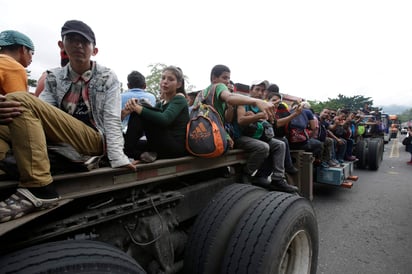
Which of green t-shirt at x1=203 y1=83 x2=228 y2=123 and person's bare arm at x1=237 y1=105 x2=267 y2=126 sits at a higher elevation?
green t-shirt at x1=203 y1=83 x2=228 y2=123

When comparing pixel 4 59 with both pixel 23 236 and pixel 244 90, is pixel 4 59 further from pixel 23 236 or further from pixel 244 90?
pixel 244 90

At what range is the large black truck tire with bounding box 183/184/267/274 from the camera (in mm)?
1728

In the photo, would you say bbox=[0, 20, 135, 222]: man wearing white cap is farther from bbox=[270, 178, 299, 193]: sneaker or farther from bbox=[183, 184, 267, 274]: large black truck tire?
bbox=[270, 178, 299, 193]: sneaker

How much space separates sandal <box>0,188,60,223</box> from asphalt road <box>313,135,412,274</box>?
9.06ft

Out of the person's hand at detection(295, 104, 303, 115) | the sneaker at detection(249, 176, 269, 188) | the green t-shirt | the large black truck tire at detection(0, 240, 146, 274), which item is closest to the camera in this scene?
the large black truck tire at detection(0, 240, 146, 274)

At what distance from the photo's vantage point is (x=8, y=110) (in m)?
1.21

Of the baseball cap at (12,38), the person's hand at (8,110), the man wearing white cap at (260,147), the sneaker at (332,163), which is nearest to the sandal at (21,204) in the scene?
the person's hand at (8,110)

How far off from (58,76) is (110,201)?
107 cm

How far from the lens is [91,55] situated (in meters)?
1.83

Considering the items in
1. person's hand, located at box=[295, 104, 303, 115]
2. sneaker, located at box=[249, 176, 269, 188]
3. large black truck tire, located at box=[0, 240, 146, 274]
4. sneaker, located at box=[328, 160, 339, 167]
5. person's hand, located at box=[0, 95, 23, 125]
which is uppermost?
person's hand, located at box=[0, 95, 23, 125]

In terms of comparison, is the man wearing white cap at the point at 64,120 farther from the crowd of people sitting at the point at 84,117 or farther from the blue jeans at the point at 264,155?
the blue jeans at the point at 264,155

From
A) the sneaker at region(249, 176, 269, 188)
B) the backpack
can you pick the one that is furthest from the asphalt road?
the backpack

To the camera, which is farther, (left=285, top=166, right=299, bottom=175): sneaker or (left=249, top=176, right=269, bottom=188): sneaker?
(left=285, top=166, right=299, bottom=175): sneaker

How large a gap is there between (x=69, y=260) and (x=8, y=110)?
771 millimetres
